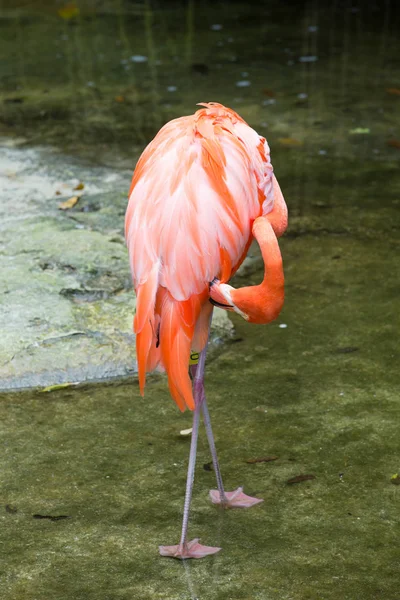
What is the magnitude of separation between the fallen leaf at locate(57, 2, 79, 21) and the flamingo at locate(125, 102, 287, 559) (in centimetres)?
676

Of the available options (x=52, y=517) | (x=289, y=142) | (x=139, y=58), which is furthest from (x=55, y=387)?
(x=139, y=58)

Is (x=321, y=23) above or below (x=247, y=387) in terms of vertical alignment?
above

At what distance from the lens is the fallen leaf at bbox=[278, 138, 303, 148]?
18.1 ft

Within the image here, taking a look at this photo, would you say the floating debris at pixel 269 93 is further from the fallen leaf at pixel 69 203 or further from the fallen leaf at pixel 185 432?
the fallen leaf at pixel 185 432

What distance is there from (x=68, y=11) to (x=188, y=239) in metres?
7.26

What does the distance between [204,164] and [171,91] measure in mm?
4257

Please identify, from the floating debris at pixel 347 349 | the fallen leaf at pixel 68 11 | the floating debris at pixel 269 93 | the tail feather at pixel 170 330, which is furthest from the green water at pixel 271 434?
the fallen leaf at pixel 68 11

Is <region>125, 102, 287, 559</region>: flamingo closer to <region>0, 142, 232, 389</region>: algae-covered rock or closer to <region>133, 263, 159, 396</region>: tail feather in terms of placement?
<region>133, 263, 159, 396</region>: tail feather

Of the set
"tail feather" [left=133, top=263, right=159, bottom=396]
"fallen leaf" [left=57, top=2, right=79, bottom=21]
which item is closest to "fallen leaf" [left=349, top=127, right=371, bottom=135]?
"tail feather" [left=133, top=263, right=159, bottom=396]

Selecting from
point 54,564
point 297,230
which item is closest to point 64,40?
point 297,230

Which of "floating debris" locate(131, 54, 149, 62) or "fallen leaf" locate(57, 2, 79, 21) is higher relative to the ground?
"fallen leaf" locate(57, 2, 79, 21)

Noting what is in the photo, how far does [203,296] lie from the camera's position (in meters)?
2.43

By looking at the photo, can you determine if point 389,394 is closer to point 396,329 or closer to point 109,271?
point 396,329

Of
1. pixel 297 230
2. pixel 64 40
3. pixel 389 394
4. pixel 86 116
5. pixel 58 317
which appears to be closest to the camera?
pixel 389 394
